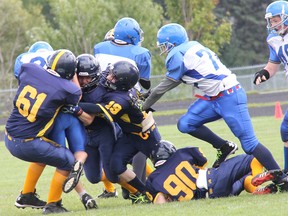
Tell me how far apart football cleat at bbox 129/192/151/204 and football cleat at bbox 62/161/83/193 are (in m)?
0.93

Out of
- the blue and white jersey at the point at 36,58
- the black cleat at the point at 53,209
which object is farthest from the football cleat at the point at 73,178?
the blue and white jersey at the point at 36,58

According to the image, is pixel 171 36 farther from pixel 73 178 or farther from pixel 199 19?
pixel 199 19

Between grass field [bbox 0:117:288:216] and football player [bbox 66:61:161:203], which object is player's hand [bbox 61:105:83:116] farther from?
grass field [bbox 0:117:288:216]

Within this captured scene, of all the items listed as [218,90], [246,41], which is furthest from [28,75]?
[246,41]

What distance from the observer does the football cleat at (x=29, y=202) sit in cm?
706

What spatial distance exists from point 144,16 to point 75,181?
24.1 metres

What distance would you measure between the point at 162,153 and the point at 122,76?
871mm

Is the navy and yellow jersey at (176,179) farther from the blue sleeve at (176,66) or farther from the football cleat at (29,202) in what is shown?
the football cleat at (29,202)

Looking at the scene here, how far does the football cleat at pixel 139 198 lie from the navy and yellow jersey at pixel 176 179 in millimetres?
274

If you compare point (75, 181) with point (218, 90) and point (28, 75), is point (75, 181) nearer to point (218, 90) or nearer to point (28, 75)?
point (28, 75)

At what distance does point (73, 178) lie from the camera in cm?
643

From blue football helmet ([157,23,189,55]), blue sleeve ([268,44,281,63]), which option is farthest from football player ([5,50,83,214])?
blue sleeve ([268,44,281,63])

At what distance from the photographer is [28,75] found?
21.6 feet

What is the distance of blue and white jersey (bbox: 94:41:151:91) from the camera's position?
25.2 ft
